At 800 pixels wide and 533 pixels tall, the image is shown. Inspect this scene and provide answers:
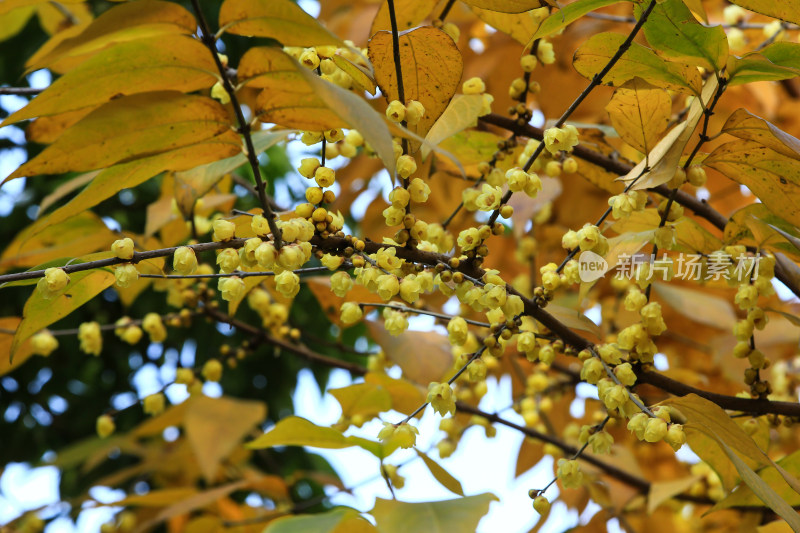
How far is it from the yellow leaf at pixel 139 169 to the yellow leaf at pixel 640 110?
0.42 meters

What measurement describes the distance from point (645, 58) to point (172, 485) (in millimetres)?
2007

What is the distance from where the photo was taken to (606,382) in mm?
803

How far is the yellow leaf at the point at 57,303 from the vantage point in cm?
78

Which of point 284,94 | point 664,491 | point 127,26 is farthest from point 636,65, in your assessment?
point 664,491

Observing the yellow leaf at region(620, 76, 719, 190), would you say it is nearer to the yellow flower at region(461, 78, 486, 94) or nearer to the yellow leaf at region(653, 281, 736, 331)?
the yellow flower at region(461, 78, 486, 94)

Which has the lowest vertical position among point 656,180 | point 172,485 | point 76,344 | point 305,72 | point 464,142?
point 172,485

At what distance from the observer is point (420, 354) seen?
1.25 metres

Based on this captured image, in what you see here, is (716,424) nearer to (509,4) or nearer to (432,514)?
(432,514)

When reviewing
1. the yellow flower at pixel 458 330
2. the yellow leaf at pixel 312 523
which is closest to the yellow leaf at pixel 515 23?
the yellow flower at pixel 458 330

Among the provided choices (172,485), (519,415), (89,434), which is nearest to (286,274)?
(519,415)

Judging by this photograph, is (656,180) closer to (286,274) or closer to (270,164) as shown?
(286,274)

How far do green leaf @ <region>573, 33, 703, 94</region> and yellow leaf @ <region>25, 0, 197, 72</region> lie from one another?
1.41 ft

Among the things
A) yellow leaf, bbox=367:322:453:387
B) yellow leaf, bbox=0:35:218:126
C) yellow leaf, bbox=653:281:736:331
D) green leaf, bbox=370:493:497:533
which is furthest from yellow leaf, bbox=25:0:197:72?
yellow leaf, bbox=653:281:736:331

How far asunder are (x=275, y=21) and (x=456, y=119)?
275mm
